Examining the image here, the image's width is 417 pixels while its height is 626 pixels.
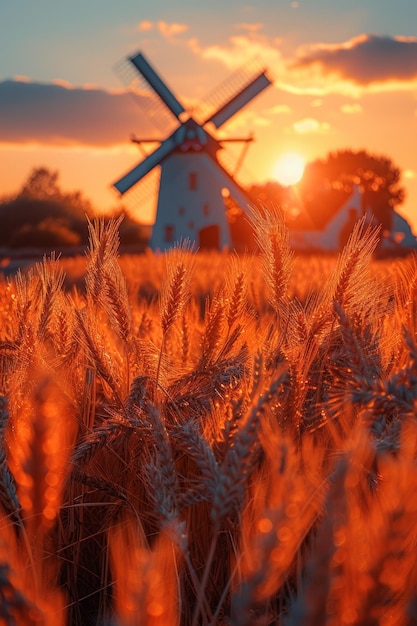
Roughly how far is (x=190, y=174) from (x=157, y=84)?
3.58 metres

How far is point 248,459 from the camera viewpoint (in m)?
1.05

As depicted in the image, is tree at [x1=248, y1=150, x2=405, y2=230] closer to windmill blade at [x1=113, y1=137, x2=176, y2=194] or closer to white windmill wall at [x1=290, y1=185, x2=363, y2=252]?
white windmill wall at [x1=290, y1=185, x2=363, y2=252]

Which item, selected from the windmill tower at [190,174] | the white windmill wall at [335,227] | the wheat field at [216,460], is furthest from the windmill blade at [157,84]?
the wheat field at [216,460]

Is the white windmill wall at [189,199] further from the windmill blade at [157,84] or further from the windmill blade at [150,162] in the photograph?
the windmill blade at [157,84]

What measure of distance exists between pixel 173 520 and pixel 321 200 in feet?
167

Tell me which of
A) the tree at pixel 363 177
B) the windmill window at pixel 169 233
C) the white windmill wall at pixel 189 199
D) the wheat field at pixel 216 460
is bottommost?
the wheat field at pixel 216 460

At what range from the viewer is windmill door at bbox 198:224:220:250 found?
31.1m

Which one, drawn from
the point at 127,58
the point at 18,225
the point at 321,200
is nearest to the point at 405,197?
the point at 321,200

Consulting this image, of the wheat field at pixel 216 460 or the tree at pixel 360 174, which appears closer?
the wheat field at pixel 216 460

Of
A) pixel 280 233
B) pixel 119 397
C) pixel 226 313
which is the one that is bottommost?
pixel 119 397

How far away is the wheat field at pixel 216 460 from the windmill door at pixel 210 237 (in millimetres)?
28843

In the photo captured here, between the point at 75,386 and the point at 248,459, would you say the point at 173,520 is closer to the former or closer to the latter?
the point at 248,459

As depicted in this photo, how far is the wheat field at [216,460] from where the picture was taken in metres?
0.80

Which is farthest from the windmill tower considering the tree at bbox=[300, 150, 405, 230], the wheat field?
the tree at bbox=[300, 150, 405, 230]
